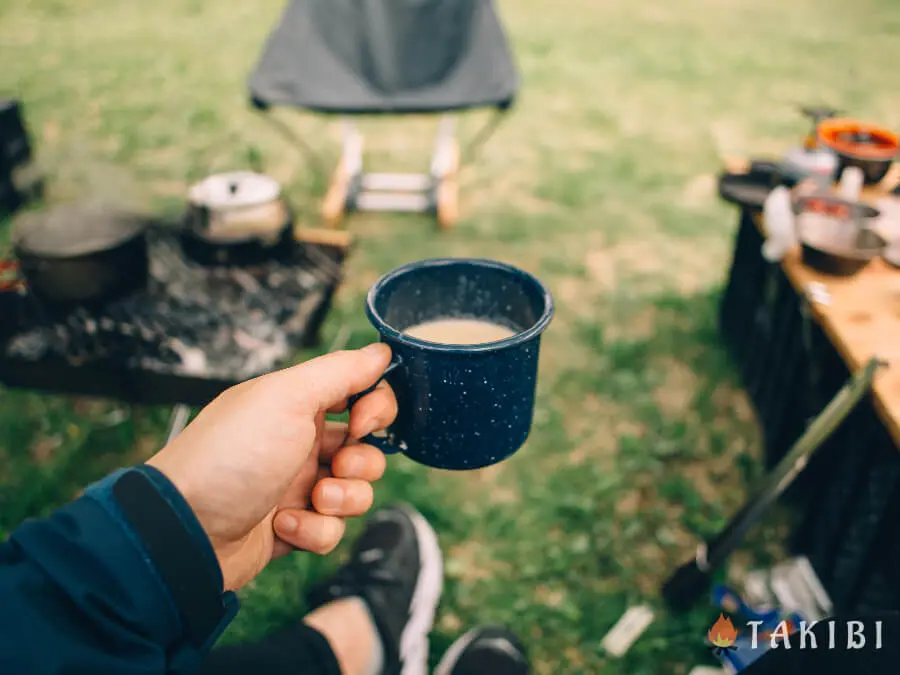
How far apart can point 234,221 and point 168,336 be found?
46 cm

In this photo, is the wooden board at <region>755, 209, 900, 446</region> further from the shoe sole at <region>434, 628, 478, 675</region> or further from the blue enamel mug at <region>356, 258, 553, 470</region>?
the shoe sole at <region>434, 628, 478, 675</region>

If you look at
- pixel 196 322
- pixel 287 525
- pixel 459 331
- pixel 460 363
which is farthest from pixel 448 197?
pixel 460 363

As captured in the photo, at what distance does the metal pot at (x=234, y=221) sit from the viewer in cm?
228

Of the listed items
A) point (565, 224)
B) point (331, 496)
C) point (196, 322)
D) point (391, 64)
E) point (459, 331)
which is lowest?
point (565, 224)

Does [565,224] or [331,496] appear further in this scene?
[565,224]

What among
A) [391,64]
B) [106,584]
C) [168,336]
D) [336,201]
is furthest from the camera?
[336,201]

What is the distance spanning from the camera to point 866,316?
160cm

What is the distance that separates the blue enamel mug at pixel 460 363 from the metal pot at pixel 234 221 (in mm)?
1419

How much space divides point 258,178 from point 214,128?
2684 millimetres

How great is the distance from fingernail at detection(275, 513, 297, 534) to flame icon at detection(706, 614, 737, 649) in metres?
1.19

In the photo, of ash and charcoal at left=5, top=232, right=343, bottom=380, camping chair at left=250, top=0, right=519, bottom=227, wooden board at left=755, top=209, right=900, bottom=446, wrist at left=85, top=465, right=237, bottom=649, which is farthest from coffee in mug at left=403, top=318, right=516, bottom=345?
camping chair at left=250, top=0, right=519, bottom=227

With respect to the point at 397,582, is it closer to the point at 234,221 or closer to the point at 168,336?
the point at 168,336

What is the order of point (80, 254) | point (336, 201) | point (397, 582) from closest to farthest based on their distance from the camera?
point (397, 582) → point (80, 254) → point (336, 201)

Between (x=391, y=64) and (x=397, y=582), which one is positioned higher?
(x=391, y=64)
